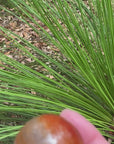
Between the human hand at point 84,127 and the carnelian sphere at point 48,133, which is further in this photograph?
the human hand at point 84,127

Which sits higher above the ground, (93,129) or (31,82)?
(31,82)

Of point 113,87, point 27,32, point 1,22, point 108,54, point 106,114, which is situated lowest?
point 106,114

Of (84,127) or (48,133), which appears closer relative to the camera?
(48,133)

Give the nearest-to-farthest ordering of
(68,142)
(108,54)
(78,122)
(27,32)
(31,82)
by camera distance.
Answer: (68,142) < (78,122) < (31,82) < (108,54) < (27,32)

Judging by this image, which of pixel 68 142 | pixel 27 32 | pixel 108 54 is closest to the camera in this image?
pixel 68 142

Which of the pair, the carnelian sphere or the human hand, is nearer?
the carnelian sphere

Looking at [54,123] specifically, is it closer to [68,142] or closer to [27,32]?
[68,142]

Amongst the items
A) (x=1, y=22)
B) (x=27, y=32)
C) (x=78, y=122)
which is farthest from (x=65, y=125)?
(x=1, y=22)

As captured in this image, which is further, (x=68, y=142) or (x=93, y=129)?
(x=93, y=129)
